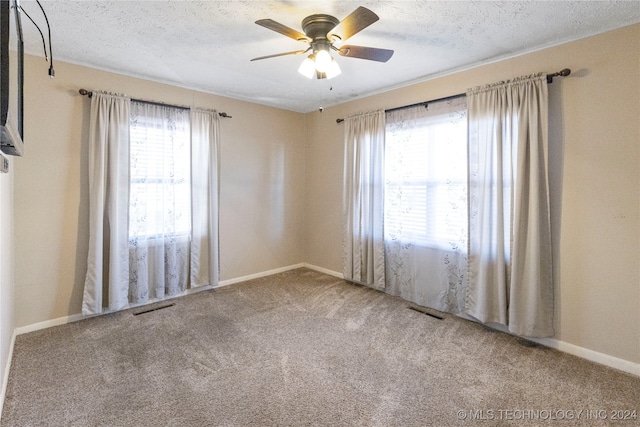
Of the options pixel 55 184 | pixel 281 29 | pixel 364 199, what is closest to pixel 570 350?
pixel 364 199

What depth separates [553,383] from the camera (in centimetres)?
211

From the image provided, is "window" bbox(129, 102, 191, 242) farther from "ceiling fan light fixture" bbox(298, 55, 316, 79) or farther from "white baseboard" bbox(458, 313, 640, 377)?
"white baseboard" bbox(458, 313, 640, 377)

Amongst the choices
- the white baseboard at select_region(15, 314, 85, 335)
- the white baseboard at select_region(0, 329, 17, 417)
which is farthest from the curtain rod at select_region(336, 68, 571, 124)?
the white baseboard at select_region(0, 329, 17, 417)

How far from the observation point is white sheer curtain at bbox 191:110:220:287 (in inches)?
145

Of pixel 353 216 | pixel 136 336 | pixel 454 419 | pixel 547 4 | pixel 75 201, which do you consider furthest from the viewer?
pixel 353 216

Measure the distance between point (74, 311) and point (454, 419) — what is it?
336 centimetres

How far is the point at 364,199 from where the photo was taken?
Answer: 12.8 feet

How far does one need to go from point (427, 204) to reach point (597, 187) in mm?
1368

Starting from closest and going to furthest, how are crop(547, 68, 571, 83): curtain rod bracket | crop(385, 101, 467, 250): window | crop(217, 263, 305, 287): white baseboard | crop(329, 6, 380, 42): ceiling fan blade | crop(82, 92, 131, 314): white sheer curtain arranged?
crop(329, 6, 380, 42): ceiling fan blade, crop(547, 68, 571, 83): curtain rod bracket, crop(82, 92, 131, 314): white sheer curtain, crop(385, 101, 467, 250): window, crop(217, 263, 305, 287): white baseboard

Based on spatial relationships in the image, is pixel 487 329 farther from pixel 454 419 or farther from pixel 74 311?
pixel 74 311

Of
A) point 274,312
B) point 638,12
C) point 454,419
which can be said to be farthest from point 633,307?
point 274,312

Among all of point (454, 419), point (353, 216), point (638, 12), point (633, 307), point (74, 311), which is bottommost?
point (454, 419)

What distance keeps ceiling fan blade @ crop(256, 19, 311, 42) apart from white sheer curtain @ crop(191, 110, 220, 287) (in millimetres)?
2039

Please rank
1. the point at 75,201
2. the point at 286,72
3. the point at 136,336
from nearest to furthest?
the point at 136,336 → the point at 75,201 → the point at 286,72
